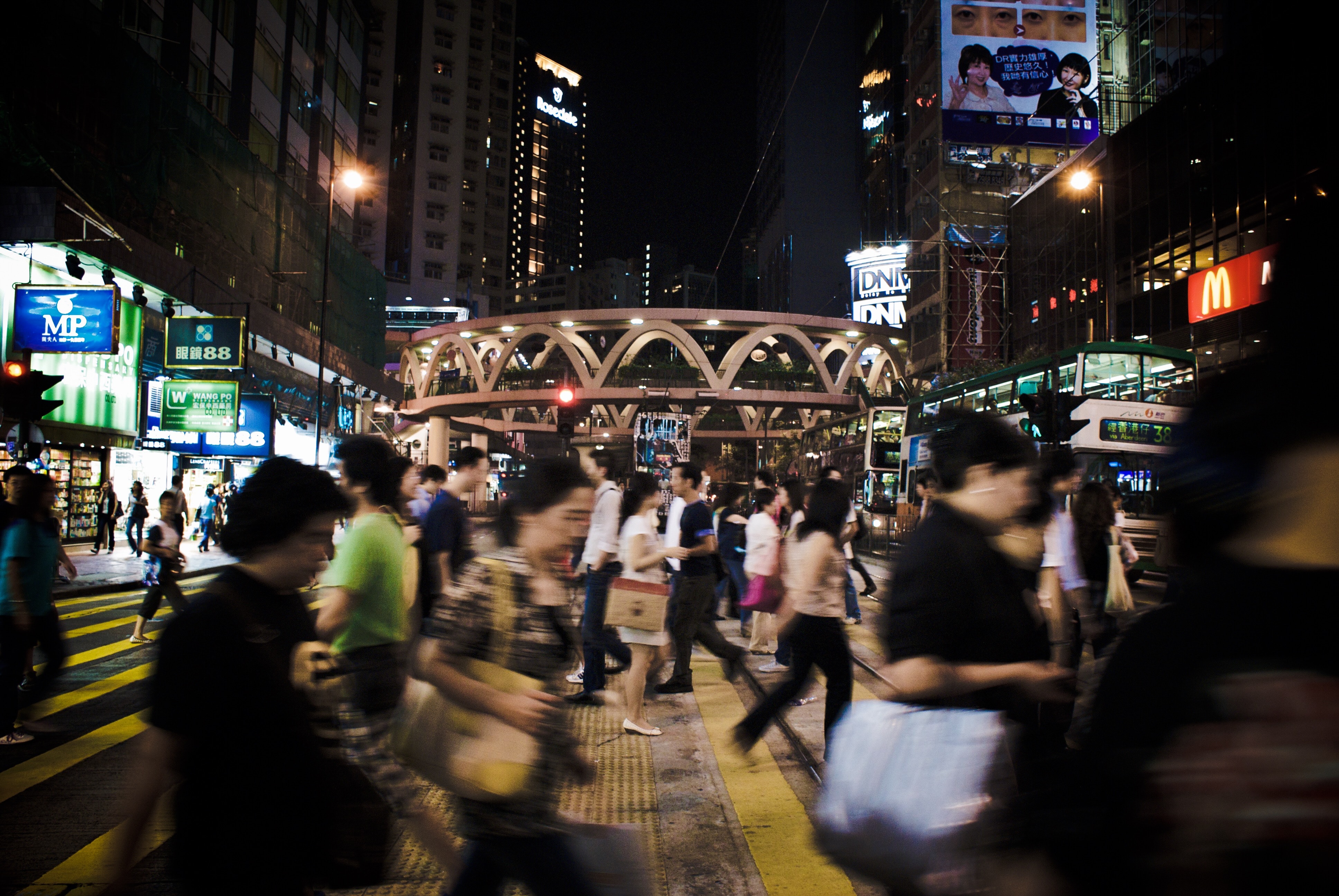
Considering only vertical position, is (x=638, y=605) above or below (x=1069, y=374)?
below

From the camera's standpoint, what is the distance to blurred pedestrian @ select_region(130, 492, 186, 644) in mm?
8359

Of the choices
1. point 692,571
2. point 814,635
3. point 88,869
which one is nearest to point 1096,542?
point 814,635

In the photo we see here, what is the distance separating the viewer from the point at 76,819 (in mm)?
4367

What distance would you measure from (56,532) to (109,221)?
13.7 meters

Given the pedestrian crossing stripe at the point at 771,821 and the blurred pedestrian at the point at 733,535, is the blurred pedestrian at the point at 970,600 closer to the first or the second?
the pedestrian crossing stripe at the point at 771,821

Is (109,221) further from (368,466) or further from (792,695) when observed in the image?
(792,695)

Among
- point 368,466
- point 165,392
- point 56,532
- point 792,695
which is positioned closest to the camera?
point 368,466

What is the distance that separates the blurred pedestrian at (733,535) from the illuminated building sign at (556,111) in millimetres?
167414

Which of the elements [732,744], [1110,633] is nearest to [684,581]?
[732,744]

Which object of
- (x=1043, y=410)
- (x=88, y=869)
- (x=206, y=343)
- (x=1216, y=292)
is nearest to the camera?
(x=88, y=869)

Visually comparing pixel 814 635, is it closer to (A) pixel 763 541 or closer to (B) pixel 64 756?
(A) pixel 763 541

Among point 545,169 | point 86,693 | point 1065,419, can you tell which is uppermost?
point 545,169

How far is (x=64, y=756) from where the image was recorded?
544 cm

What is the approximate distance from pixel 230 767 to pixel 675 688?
19.3ft
